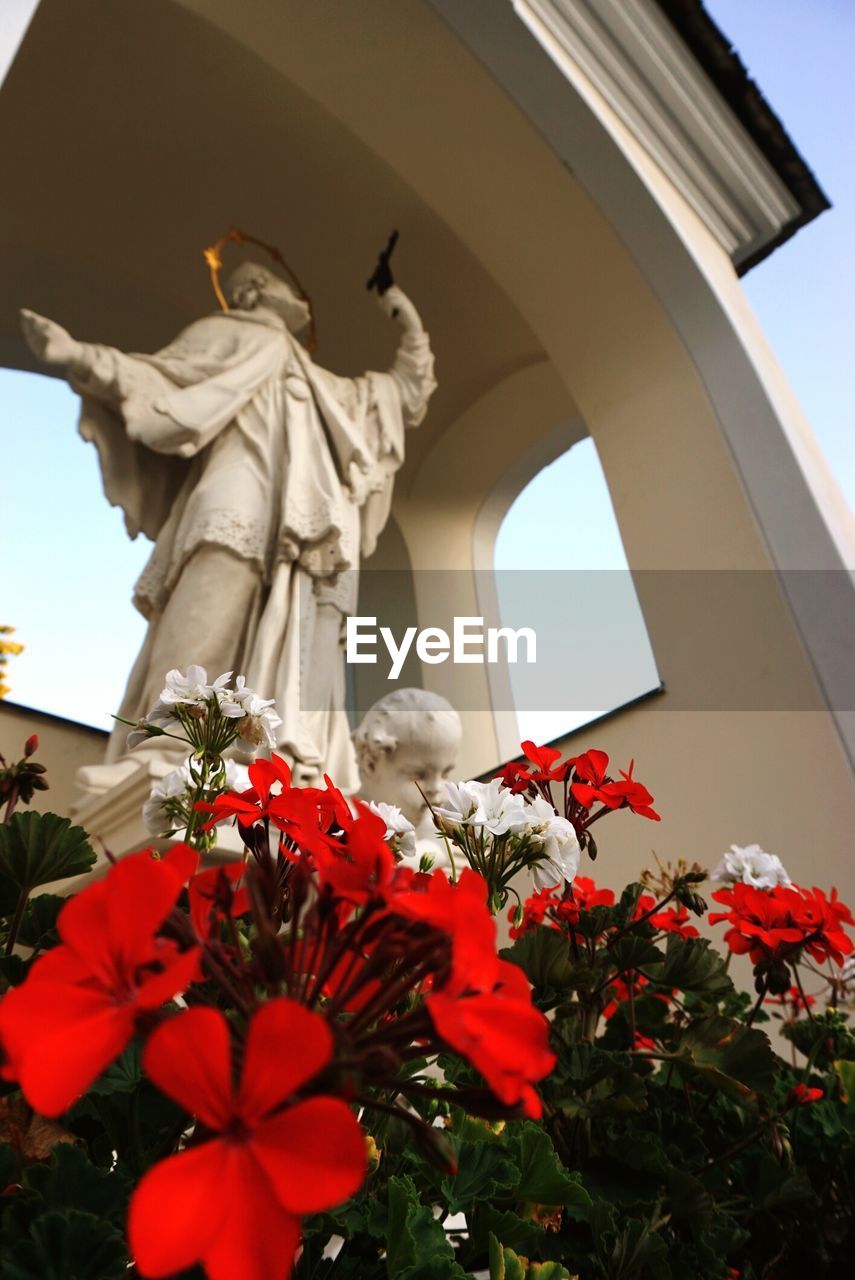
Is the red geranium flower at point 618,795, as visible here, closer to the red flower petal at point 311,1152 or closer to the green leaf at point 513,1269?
the green leaf at point 513,1269

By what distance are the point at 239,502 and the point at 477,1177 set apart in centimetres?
163

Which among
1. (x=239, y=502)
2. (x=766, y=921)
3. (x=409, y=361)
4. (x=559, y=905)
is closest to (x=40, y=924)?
(x=559, y=905)

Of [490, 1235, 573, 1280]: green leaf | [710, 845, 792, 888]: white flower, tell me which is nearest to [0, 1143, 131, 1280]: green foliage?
[490, 1235, 573, 1280]: green leaf

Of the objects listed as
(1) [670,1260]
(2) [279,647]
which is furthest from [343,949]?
(2) [279,647]

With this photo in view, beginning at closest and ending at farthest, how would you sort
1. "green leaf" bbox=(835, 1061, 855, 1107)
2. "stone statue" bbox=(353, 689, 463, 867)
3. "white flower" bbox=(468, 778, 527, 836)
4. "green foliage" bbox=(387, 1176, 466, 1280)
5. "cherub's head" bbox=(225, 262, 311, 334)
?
"green foliage" bbox=(387, 1176, 466, 1280) → "white flower" bbox=(468, 778, 527, 836) → "green leaf" bbox=(835, 1061, 855, 1107) → "stone statue" bbox=(353, 689, 463, 867) → "cherub's head" bbox=(225, 262, 311, 334)

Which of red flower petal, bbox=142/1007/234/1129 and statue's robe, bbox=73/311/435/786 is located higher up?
statue's robe, bbox=73/311/435/786

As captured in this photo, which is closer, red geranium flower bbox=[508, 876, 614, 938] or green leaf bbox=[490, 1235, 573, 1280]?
green leaf bbox=[490, 1235, 573, 1280]

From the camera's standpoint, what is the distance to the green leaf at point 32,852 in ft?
0.95

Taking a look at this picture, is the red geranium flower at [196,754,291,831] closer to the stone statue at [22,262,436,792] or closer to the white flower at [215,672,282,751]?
the white flower at [215,672,282,751]

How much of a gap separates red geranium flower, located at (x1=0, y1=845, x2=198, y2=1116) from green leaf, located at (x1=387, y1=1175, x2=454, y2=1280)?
0.13 metres

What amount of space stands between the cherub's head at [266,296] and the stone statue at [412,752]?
134 cm

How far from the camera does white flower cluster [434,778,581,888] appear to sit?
35 cm

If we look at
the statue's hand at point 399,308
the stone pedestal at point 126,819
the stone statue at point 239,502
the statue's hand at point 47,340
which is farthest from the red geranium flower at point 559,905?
the statue's hand at point 399,308

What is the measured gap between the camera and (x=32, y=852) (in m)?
0.29
